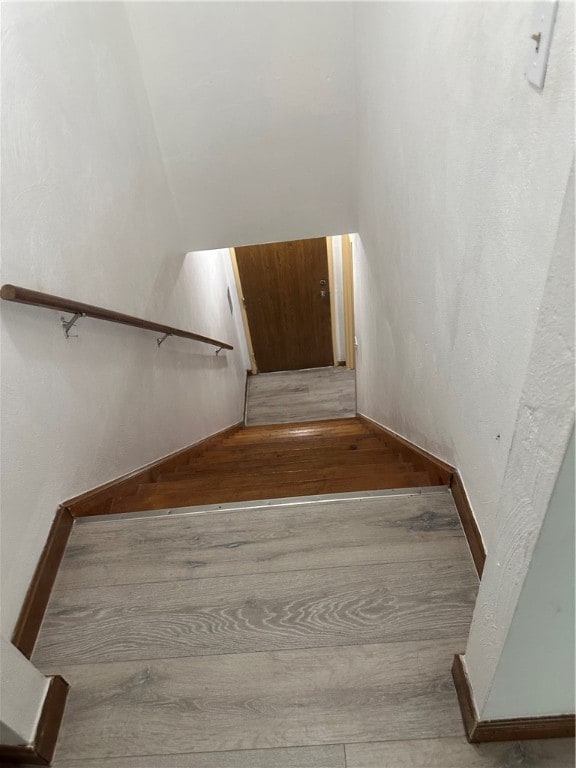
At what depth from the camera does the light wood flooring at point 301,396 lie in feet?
17.9

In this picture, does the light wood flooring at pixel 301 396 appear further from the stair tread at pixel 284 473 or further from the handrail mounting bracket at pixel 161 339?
the stair tread at pixel 284 473

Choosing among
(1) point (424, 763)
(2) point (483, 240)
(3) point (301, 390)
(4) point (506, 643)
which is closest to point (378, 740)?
(1) point (424, 763)

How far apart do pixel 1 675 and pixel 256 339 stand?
5091 mm

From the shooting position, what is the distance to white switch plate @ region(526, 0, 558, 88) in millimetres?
693

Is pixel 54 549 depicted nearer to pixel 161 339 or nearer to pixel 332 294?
pixel 161 339

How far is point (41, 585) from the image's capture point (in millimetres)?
1393

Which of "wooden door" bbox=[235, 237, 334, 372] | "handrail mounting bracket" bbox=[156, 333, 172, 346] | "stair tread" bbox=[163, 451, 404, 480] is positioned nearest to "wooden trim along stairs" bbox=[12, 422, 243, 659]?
"stair tread" bbox=[163, 451, 404, 480]

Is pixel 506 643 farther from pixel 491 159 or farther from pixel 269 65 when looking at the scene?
pixel 269 65

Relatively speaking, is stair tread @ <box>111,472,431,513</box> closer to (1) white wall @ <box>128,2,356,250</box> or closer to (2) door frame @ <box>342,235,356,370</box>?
(1) white wall @ <box>128,2,356,250</box>

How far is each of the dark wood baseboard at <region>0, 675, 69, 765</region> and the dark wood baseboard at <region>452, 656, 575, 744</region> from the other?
949mm

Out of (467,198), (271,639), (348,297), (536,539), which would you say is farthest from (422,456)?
(348,297)

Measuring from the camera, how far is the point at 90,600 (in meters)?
1.42

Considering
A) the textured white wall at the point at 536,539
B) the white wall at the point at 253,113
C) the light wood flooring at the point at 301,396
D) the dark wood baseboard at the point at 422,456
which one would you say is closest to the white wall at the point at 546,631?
the textured white wall at the point at 536,539

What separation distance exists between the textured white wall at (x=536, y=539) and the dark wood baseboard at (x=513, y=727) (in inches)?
1.1
